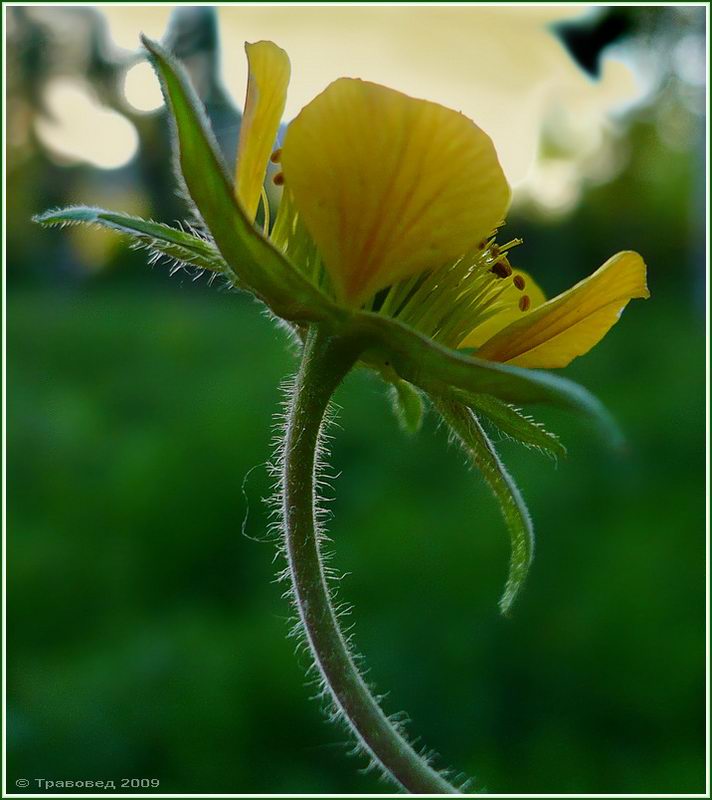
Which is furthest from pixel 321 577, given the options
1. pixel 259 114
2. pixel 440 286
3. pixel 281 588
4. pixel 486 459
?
pixel 281 588

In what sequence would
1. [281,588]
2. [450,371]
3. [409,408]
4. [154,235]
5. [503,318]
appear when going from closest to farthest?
[450,371] → [154,235] → [503,318] → [409,408] → [281,588]

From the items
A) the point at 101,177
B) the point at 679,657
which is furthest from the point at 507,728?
the point at 101,177

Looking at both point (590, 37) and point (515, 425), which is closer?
point (515, 425)

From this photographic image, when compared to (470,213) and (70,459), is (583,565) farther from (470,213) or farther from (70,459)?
(470,213)

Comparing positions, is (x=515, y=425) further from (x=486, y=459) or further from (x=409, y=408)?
(x=409, y=408)

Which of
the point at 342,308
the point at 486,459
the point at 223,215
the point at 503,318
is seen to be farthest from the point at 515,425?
the point at 223,215

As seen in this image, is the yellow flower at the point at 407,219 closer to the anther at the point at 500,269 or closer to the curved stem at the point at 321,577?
the anther at the point at 500,269

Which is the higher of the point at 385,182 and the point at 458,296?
the point at 385,182

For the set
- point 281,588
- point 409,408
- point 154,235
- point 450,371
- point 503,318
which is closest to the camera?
point 450,371
